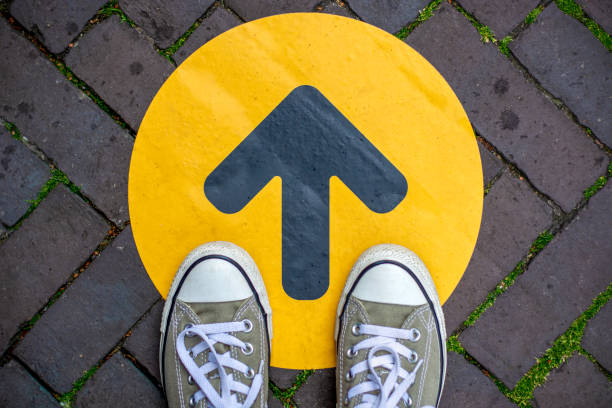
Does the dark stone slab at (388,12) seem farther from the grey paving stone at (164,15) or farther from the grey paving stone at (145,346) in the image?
the grey paving stone at (145,346)

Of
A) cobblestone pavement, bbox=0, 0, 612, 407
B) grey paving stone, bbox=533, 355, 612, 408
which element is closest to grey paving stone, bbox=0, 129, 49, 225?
cobblestone pavement, bbox=0, 0, 612, 407

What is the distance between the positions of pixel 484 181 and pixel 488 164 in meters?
0.08

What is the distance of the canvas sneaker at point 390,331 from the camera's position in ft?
5.75

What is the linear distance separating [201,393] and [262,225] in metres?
0.74

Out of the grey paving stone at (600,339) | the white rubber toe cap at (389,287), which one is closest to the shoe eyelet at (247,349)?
the white rubber toe cap at (389,287)

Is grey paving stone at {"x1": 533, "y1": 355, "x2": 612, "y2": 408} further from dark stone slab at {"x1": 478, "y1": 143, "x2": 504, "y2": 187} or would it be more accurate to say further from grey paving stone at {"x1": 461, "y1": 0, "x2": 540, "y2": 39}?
grey paving stone at {"x1": 461, "y1": 0, "x2": 540, "y2": 39}

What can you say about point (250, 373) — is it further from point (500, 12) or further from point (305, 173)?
point (500, 12)

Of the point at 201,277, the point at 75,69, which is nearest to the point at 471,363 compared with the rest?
the point at 201,277

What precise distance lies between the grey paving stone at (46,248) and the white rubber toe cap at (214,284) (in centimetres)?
45

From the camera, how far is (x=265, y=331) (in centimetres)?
179

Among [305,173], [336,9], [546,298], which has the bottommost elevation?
[305,173]

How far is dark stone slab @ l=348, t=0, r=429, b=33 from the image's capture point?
1.83 meters

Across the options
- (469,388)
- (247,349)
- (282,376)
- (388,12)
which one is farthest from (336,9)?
(469,388)

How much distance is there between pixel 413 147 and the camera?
5.93 ft
